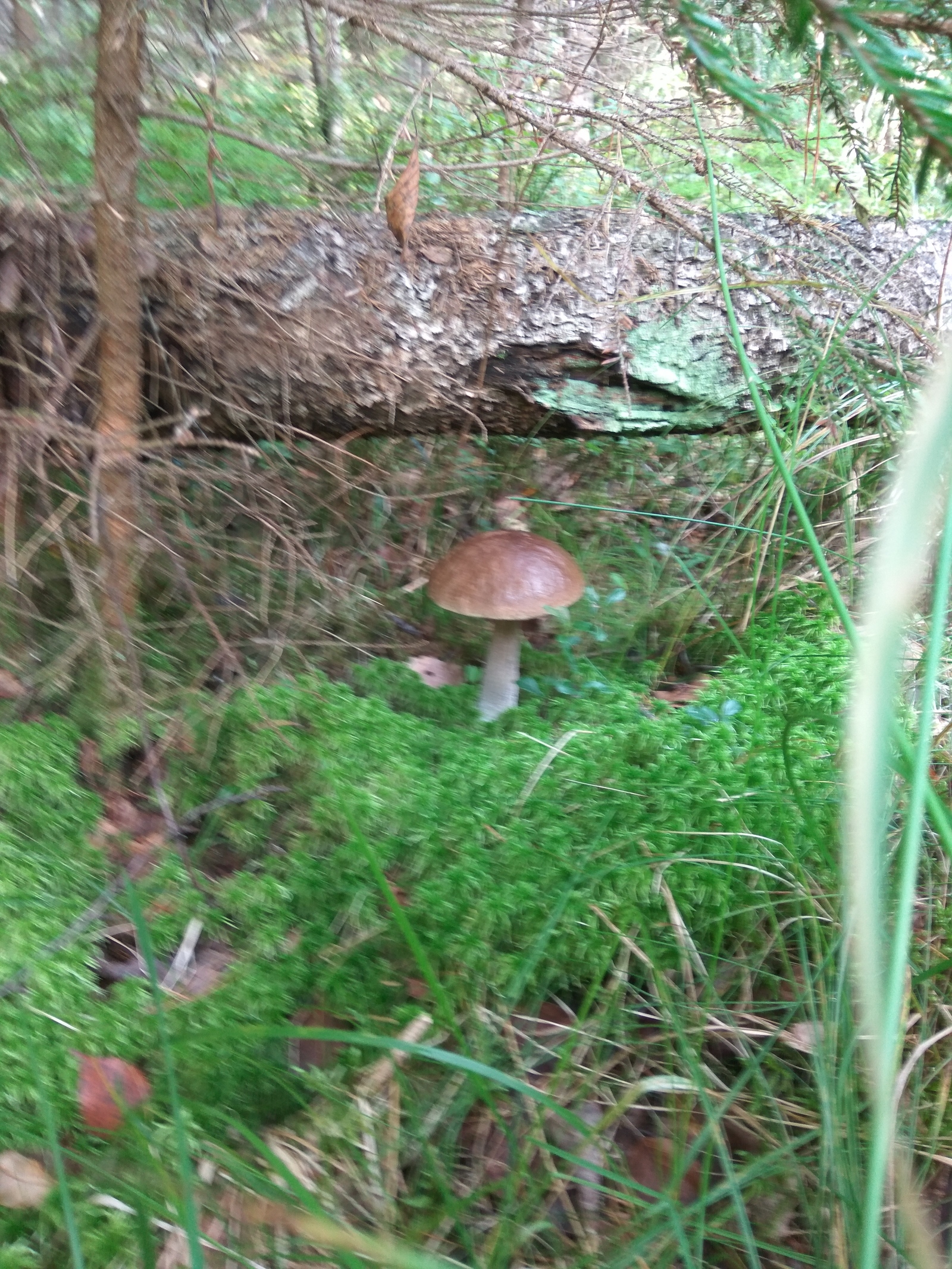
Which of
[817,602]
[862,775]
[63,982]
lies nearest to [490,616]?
[817,602]

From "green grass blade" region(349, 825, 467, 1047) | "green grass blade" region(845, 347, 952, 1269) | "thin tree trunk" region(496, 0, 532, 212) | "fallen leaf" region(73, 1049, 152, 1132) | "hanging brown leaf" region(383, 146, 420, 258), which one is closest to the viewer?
"green grass blade" region(845, 347, 952, 1269)

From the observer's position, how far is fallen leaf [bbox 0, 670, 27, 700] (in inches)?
82.2

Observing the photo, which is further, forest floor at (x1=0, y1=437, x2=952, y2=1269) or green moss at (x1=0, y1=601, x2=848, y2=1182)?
green moss at (x1=0, y1=601, x2=848, y2=1182)

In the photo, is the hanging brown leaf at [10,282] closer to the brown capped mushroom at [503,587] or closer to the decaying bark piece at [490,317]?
the decaying bark piece at [490,317]

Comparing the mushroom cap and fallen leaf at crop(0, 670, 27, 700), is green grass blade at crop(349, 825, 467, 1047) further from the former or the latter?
fallen leaf at crop(0, 670, 27, 700)

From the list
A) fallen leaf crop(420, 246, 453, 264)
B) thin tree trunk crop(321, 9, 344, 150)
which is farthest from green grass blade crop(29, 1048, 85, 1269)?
thin tree trunk crop(321, 9, 344, 150)

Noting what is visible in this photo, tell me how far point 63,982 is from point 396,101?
2661 mm

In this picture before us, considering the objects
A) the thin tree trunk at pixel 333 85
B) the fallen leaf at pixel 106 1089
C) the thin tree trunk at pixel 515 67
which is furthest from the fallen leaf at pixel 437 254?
the fallen leaf at pixel 106 1089

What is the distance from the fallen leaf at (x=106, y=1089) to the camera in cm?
139

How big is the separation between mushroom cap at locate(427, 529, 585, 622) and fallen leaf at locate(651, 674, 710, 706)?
1.40 ft

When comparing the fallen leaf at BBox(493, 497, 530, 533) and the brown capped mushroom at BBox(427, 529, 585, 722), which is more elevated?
the fallen leaf at BBox(493, 497, 530, 533)

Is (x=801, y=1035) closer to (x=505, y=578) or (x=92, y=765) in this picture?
(x=505, y=578)

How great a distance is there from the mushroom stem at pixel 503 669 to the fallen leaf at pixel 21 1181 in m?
1.55

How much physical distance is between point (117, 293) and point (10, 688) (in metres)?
1.09
